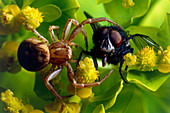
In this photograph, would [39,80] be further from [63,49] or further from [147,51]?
[147,51]

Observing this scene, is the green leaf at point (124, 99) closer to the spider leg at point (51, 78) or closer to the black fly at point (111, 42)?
the black fly at point (111, 42)

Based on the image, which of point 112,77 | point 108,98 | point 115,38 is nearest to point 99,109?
point 108,98

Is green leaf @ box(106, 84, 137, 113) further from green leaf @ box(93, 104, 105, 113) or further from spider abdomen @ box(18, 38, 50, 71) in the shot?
spider abdomen @ box(18, 38, 50, 71)

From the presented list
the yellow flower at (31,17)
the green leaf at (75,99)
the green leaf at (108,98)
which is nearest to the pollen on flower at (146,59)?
the green leaf at (108,98)

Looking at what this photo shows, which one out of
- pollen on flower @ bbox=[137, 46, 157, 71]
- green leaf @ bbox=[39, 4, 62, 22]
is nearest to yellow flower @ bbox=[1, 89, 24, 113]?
green leaf @ bbox=[39, 4, 62, 22]

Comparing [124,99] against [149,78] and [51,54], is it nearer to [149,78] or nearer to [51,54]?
[149,78]

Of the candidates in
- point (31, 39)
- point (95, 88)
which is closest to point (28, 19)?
point (31, 39)
